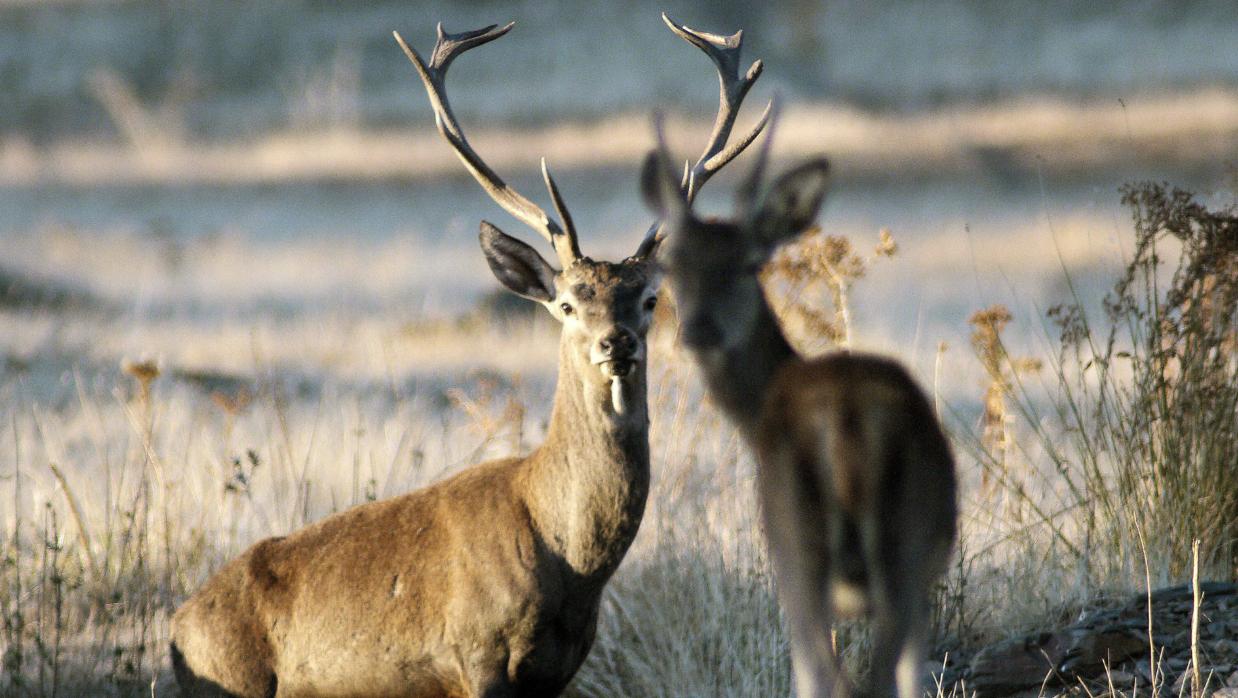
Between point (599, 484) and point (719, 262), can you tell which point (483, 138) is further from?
point (719, 262)

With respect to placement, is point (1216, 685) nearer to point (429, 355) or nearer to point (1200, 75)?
point (429, 355)

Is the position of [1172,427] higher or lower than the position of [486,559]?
higher

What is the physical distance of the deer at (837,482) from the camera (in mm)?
3451

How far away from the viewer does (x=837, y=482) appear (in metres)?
3.43

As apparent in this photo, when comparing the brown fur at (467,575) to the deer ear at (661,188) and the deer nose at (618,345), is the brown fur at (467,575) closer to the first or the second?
the deer nose at (618,345)

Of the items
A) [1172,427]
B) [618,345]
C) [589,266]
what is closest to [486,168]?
[589,266]

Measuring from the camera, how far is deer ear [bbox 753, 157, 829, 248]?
4121mm

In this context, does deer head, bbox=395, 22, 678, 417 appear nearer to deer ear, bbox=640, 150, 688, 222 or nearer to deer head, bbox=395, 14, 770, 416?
deer head, bbox=395, 14, 770, 416

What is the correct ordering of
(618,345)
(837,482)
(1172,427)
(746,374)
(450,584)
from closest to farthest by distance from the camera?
(837,482) → (746,374) → (618,345) → (450,584) → (1172,427)

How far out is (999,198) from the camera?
2862cm

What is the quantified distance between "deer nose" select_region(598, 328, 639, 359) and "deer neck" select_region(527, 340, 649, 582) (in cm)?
15

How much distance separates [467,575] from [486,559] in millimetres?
84

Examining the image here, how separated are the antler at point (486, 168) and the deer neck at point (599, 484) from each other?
0.45 m

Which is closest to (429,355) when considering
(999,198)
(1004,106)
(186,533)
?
(186,533)
